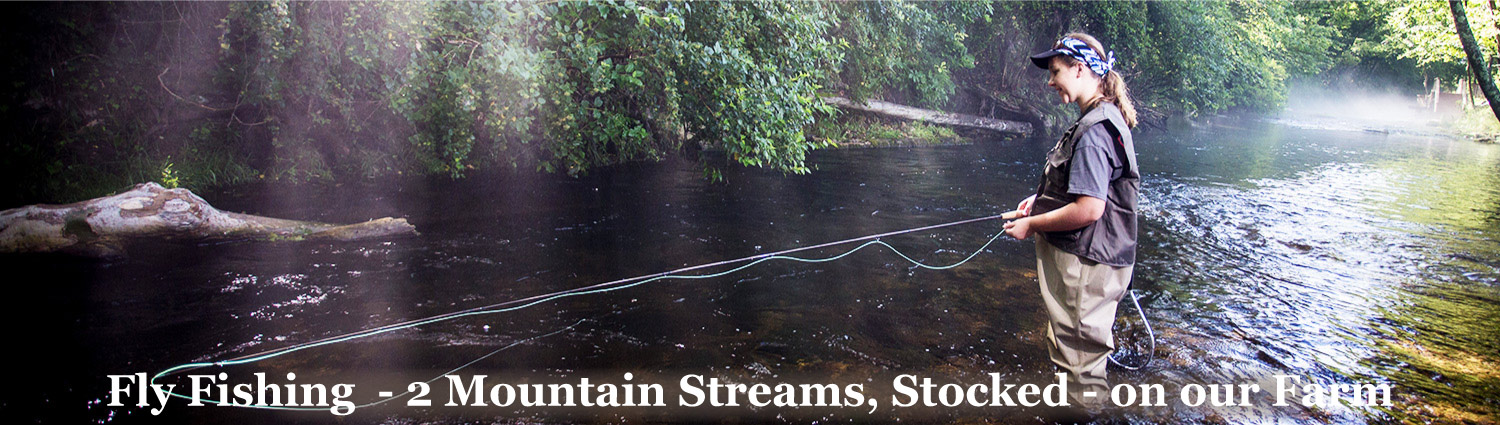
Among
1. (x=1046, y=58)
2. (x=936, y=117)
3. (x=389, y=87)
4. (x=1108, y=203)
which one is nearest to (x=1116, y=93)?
(x=1046, y=58)

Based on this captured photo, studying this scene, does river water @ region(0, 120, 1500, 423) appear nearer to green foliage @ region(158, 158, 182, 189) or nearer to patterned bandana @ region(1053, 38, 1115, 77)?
green foliage @ region(158, 158, 182, 189)

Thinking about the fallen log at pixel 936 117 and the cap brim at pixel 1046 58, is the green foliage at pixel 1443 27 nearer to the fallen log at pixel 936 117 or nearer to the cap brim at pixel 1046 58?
the cap brim at pixel 1046 58

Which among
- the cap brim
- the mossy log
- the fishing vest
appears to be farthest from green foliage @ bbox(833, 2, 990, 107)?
the fishing vest

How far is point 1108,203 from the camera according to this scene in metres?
3.08

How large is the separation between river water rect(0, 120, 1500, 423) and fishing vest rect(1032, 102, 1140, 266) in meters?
0.87

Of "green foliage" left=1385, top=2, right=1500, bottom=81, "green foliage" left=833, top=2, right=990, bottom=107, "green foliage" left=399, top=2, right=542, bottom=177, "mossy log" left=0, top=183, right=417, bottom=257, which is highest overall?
"green foliage" left=1385, top=2, right=1500, bottom=81

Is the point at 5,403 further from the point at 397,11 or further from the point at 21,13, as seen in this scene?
the point at 21,13

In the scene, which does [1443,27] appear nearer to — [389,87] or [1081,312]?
[1081,312]

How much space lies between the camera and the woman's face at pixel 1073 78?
10.1 ft

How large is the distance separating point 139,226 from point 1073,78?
744 centimetres

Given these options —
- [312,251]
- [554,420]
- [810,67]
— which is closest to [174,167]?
[312,251]

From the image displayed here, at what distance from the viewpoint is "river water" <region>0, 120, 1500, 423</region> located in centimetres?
365

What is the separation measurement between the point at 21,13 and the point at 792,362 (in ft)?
32.8

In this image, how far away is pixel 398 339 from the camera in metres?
4.23
